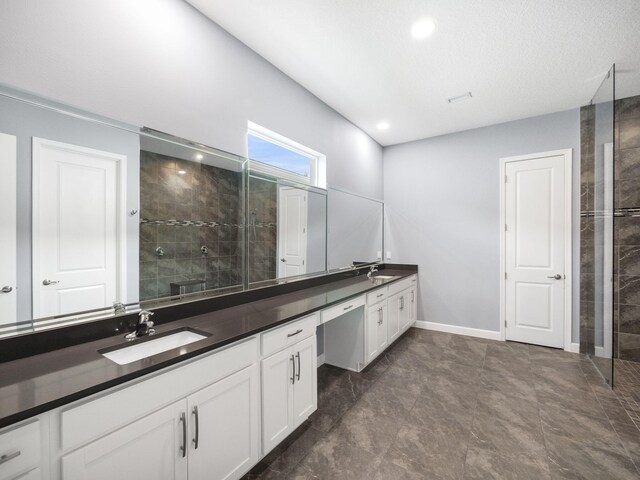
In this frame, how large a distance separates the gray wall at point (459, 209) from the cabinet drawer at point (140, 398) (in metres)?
3.41

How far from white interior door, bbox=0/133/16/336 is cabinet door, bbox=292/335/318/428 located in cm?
132

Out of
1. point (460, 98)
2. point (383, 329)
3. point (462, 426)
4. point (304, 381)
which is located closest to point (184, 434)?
point (304, 381)

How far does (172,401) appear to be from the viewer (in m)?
1.17

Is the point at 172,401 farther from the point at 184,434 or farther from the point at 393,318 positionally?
the point at 393,318

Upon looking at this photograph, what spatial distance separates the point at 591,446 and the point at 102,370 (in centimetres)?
273

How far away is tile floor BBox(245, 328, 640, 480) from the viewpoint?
5.48ft

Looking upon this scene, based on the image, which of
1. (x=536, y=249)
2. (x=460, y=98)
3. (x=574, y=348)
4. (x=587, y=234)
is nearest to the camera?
(x=460, y=98)

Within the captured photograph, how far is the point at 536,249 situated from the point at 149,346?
4.06 m

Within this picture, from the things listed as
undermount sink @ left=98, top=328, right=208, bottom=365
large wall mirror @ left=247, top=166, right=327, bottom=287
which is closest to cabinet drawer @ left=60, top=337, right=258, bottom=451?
undermount sink @ left=98, top=328, right=208, bottom=365

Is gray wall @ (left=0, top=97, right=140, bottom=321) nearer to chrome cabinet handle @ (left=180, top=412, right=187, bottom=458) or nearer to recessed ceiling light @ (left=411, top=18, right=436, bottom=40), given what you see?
chrome cabinet handle @ (left=180, top=412, right=187, bottom=458)

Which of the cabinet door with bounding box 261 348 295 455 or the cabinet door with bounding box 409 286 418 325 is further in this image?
the cabinet door with bounding box 409 286 418 325

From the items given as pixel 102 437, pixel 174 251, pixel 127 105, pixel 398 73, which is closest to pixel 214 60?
pixel 127 105

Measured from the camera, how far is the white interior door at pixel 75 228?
4.12 ft

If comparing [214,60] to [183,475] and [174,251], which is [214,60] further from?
[183,475]
